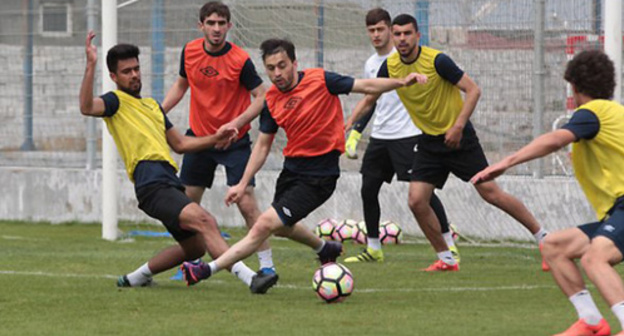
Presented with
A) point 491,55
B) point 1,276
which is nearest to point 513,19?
point 491,55

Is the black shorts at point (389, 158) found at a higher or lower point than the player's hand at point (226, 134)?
lower

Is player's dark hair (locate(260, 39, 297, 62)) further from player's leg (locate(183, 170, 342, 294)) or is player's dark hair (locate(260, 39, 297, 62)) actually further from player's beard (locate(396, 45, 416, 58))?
player's beard (locate(396, 45, 416, 58))

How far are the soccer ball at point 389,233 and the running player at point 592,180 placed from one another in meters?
6.93

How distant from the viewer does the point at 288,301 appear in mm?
9133

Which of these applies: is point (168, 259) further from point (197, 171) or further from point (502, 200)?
point (502, 200)

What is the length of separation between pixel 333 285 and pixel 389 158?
3.75 meters

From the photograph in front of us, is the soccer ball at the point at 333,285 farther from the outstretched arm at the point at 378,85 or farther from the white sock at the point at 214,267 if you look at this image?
the outstretched arm at the point at 378,85

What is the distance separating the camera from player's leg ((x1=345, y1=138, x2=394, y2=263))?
12.4 meters

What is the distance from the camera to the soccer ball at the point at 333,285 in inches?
353

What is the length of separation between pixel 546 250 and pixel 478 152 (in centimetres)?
378

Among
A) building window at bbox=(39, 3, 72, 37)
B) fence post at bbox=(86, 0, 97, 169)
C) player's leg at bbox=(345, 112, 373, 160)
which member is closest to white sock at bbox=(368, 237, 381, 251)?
player's leg at bbox=(345, 112, 373, 160)

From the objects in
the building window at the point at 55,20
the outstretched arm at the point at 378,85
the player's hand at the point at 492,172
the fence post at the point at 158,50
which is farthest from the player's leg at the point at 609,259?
the building window at the point at 55,20

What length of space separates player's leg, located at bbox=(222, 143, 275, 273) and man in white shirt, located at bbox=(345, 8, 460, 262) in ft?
6.27

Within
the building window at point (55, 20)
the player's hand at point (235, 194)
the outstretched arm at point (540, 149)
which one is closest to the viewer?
the outstretched arm at point (540, 149)
